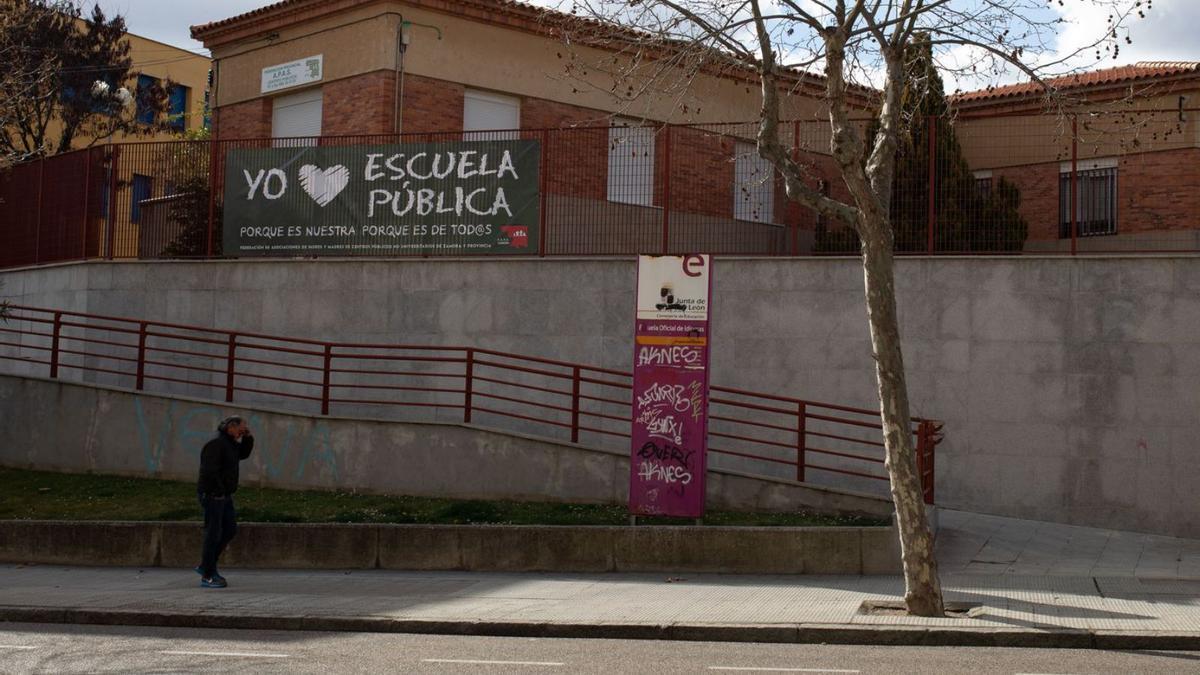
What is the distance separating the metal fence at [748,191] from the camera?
54.4 feet

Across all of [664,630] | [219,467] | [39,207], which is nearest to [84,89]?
[39,207]

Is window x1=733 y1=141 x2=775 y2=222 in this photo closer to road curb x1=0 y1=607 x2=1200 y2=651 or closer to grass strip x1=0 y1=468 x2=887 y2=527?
grass strip x1=0 y1=468 x2=887 y2=527

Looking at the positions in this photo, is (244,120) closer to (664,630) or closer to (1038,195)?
(1038,195)

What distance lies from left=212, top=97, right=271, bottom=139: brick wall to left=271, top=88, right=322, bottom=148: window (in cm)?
15

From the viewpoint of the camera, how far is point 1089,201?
54.7 feet

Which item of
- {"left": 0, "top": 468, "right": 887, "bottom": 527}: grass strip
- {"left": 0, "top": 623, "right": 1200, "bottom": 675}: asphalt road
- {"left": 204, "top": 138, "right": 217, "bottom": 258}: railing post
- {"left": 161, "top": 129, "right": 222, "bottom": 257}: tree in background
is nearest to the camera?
{"left": 0, "top": 623, "right": 1200, "bottom": 675}: asphalt road

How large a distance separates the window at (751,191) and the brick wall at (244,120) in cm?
1000

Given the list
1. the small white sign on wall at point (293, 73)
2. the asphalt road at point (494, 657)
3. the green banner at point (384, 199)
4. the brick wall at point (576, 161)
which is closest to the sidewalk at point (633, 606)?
the asphalt road at point (494, 657)

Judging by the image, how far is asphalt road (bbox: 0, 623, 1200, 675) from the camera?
8.72 metres

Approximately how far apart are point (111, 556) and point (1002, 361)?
35.4 feet

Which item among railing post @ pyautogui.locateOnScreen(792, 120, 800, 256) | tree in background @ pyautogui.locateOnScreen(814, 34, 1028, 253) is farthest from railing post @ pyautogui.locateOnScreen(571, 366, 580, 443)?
tree in background @ pyautogui.locateOnScreen(814, 34, 1028, 253)

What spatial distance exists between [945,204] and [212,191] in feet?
35.9

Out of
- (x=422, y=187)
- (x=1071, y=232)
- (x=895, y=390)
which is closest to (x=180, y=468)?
(x=422, y=187)

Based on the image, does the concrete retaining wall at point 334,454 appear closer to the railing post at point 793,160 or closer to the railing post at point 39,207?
the railing post at point 793,160
